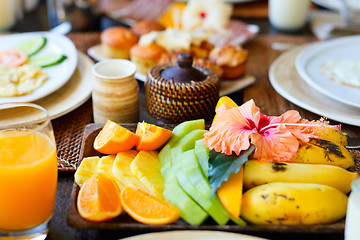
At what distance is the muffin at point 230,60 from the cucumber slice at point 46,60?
1.80 feet

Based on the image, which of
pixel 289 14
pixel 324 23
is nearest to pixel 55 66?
pixel 289 14

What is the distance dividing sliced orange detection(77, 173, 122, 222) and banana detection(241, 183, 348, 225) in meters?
0.25

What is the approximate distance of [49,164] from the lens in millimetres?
760

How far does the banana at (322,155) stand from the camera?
85 cm

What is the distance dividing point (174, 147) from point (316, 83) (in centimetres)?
58

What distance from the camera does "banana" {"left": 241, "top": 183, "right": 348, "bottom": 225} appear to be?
2.41 ft

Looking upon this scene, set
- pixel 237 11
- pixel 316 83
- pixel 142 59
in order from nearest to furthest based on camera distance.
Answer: pixel 316 83 < pixel 142 59 < pixel 237 11

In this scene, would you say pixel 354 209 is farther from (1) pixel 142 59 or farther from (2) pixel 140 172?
(1) pixel 142 59

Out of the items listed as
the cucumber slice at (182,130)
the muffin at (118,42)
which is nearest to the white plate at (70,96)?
the muffin at (118,42)

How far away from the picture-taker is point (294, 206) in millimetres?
736

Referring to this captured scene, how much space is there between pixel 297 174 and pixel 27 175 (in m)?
0.53

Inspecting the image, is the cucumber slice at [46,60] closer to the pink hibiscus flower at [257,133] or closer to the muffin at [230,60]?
the muffin at [230,60]

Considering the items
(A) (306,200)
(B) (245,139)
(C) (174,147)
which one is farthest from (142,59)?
(A) (306,200)

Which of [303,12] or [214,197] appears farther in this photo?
[303,12]
